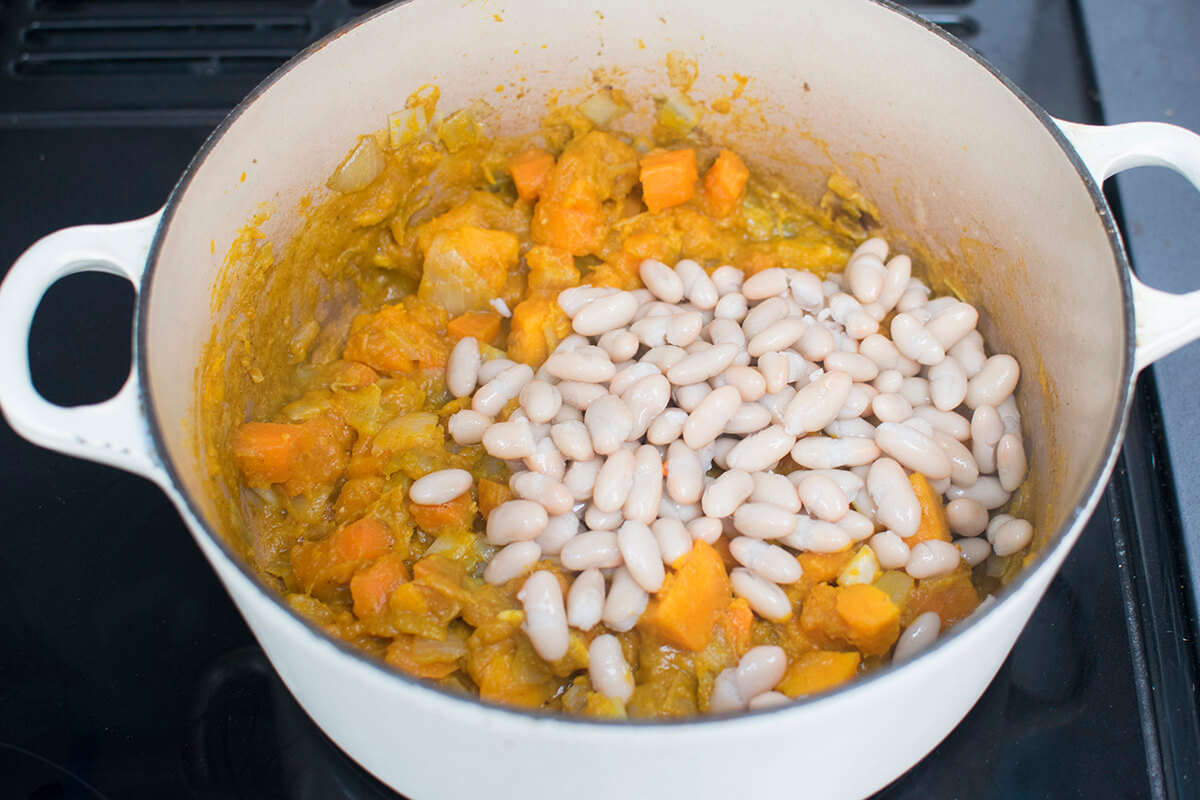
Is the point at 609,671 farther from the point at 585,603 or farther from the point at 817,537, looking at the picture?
the point at 817,537

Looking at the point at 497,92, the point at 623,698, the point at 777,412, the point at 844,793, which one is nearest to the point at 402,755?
the point at 623,698

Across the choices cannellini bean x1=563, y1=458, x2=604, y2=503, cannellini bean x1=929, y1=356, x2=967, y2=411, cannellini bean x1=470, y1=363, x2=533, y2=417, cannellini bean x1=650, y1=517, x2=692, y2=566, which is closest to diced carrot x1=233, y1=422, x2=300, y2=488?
cannellini bean x1=470, y1=363, x2=533, y2=417

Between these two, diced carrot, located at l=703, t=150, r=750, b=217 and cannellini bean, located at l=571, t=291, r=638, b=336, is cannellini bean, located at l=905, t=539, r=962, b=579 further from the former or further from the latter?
diced carrot, located at l=703, t=150, r=750, b=217

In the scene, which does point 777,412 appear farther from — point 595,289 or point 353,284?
point 353,284

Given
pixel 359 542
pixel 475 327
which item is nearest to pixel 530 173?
pixel 475 327

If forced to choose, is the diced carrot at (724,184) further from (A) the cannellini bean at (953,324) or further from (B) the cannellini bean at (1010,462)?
(B) the cannellini bean at (1010,462)

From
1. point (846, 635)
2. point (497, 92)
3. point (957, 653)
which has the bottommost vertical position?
point (846, 635)
